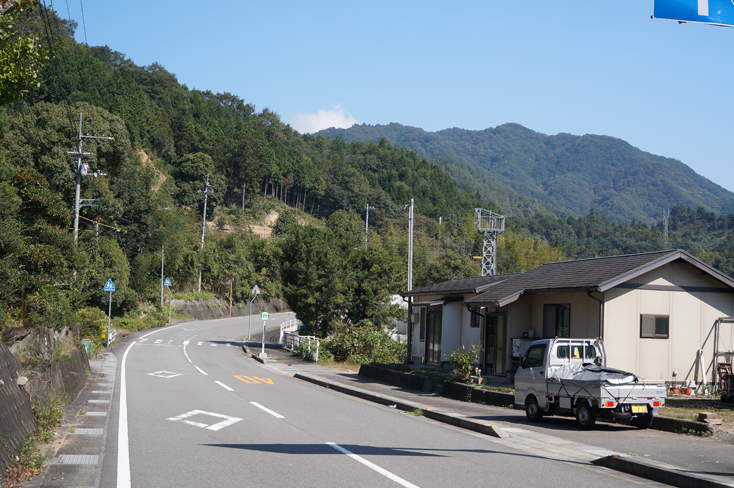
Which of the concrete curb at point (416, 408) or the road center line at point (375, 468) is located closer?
the road center line at point (375, 468)

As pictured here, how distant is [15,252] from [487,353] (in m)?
15.5

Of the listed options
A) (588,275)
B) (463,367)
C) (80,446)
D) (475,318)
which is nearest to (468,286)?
(475,318)

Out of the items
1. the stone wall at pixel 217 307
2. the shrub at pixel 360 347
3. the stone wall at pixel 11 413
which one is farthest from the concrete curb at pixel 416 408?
the stone wall at pixel 217 307

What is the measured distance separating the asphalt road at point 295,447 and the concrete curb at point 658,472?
0.22 meters

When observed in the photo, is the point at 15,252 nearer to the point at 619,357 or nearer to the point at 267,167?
the point at 619,357

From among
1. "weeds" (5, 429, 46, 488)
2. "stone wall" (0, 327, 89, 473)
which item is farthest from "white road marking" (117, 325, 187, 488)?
"stone wall" (0, 327, 89, 473)

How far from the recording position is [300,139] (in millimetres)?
137000

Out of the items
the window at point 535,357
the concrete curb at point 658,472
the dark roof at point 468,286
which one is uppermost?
the dark roof at point 468,286

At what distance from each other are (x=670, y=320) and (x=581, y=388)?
285 inches

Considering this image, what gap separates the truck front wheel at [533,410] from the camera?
523 inches

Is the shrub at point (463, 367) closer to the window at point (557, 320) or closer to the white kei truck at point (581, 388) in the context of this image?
the window at point (557, 320)

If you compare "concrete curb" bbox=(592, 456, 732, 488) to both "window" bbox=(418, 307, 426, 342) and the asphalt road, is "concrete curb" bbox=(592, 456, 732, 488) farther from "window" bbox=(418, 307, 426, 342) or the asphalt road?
"window" bbox=(418, 307, 426, 342)

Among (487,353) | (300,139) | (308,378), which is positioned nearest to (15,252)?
(308,378)

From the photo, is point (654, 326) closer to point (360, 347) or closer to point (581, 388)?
point (581, 388)
